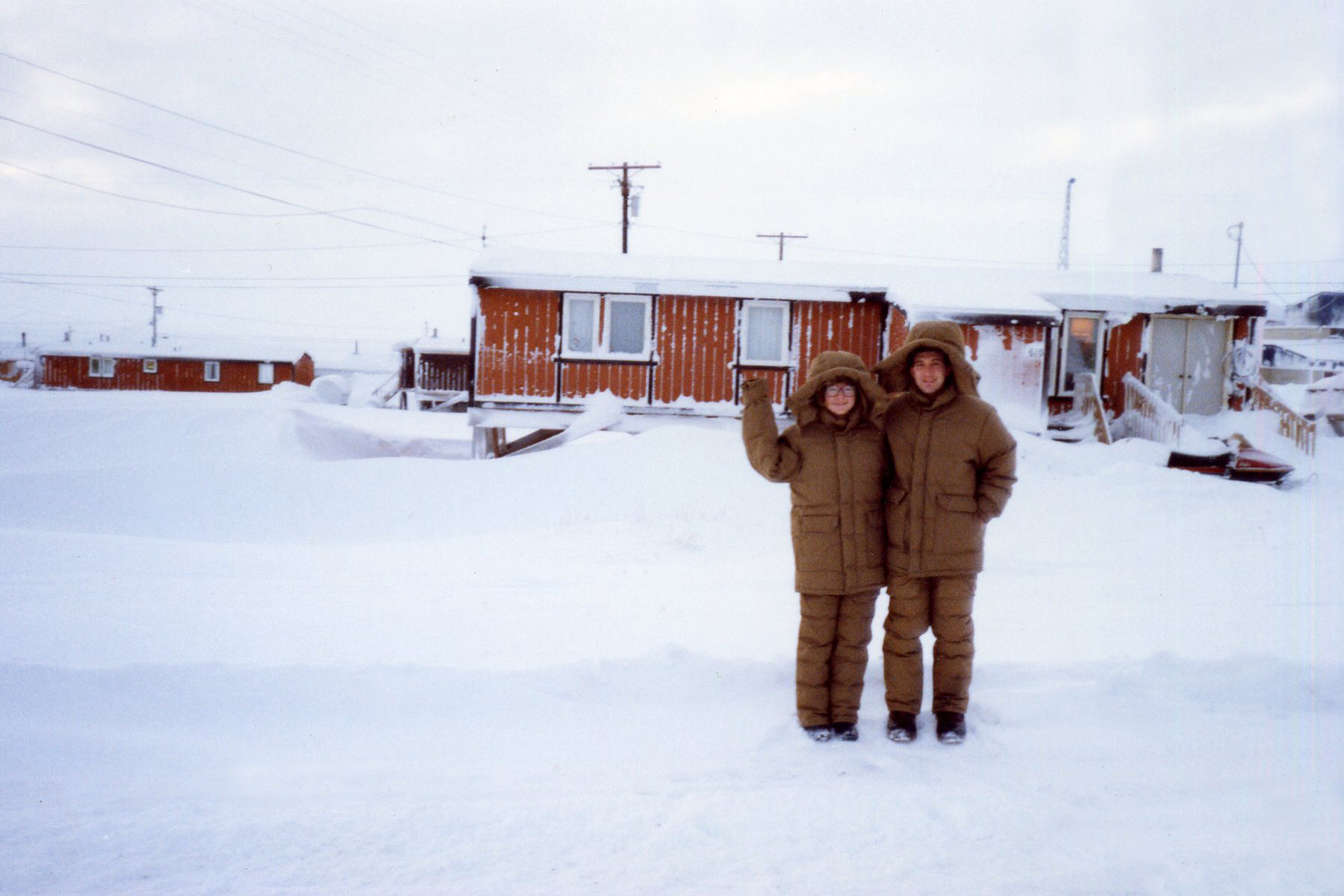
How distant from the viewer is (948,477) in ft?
11.5

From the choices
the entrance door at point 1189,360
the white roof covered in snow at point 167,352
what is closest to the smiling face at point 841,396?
the entrance door at point 1189,360

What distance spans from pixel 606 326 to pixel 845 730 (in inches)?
477

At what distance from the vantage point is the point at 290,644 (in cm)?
414

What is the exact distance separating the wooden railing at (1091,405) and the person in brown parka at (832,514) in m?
11.8

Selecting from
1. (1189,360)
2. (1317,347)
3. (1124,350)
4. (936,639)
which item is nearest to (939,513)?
(936,639)

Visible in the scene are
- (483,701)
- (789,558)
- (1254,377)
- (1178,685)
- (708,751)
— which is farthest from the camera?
(1254,377)

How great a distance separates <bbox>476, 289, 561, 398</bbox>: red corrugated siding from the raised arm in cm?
1169

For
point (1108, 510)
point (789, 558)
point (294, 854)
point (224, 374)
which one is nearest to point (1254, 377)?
point (1108, 510)

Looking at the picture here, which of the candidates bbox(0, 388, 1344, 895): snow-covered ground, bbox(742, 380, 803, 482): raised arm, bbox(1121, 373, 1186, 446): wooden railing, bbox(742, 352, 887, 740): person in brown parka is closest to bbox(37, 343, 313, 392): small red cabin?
bbox(1121, 373, 1186, 446): wooden railing

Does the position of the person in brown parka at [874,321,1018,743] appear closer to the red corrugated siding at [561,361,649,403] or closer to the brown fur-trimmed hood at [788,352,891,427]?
the brown fur-trimmed hood at [788,352,891,427]

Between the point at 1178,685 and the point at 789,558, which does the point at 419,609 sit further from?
the point at 1178,685

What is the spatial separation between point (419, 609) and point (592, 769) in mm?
2041

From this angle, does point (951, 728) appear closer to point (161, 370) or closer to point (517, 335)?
point (517, 335)

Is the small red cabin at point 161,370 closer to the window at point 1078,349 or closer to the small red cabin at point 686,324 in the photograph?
the small red cabin at point 686,324
